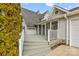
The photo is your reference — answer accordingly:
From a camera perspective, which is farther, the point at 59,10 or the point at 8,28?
the point at 59,10

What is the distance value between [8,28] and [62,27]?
371 centimetres

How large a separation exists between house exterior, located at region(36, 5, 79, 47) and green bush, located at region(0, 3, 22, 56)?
2.51 metres

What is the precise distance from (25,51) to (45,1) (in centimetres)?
254

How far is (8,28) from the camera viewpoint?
5422mm

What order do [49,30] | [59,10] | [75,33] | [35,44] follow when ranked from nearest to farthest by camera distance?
[75,33]
[35,44]
[49,30]
[59,10]

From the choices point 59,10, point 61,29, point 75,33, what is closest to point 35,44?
point 61,29

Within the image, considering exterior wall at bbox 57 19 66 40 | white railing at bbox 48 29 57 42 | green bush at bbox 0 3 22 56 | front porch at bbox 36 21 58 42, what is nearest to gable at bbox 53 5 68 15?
exterior wall at bbox 57 19 66 40

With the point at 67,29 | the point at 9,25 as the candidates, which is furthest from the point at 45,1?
the point at 67,29

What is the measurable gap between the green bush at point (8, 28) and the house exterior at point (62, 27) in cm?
251

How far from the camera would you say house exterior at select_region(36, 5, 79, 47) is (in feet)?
26.4

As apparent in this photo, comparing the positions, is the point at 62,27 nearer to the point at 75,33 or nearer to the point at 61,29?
the point at 61,29

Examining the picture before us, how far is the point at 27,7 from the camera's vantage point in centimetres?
700

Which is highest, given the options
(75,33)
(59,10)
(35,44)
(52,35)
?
(59,10)

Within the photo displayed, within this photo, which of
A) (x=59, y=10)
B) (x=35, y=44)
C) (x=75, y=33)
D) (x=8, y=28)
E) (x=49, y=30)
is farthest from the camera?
(x=59, y=10)
